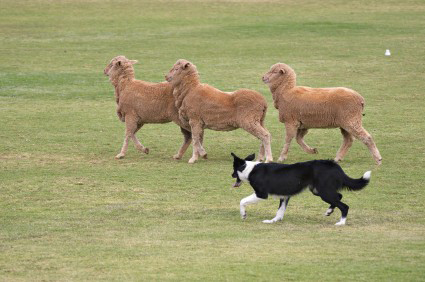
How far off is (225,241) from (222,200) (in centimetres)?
238

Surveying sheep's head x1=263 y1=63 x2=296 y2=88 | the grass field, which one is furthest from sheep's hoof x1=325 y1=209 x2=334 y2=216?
sheep's head x1=263 y1=63 x2=296 y2=88

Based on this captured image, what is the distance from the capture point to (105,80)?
2634 cm

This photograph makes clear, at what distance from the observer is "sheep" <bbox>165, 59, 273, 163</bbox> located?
15758mm

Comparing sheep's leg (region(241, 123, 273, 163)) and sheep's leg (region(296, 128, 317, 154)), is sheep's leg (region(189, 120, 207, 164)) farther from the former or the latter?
sheep's leg (region(296, 128, 317, 154))

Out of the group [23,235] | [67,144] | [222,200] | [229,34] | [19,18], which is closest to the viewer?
[23,235]

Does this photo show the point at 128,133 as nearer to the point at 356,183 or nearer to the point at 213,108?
the point at 213,108

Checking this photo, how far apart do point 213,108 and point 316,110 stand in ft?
5.58

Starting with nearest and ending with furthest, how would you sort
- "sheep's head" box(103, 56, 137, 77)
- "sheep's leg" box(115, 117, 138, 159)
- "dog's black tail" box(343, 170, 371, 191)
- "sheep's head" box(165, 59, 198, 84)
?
"dog's black tail" box(343, 170, 371, 191)
"sheep's head" box(165, 59, 198, 84)
"sheep's leg" box(115, 117, 138, 159)
"sheep's head" box(103, 56, 137, 77)

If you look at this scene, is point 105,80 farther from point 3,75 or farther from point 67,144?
point 67,144

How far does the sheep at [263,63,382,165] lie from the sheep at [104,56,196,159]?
1702 mm

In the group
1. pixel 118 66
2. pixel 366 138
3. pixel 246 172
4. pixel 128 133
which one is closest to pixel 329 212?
pixel 246 172

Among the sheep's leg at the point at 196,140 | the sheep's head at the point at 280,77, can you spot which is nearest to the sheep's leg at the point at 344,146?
the sheep's head at the point at 280,77

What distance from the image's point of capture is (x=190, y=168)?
15617 millimetres

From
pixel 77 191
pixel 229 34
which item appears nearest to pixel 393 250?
pixel 77 191
